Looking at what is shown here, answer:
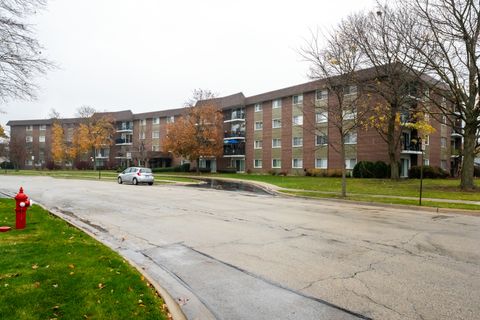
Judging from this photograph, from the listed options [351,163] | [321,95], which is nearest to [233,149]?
[321,95]

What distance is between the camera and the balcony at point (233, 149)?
50500 millimetres

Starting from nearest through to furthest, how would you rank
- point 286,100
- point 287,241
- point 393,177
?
point 287,241, point 393,177, point 286,100

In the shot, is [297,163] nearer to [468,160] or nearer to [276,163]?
[276,163]

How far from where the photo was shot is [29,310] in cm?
376

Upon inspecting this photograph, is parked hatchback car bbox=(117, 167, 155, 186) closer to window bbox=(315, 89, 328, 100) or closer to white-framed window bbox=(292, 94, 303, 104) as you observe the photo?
window bbox=(315, 89, 328, 100)

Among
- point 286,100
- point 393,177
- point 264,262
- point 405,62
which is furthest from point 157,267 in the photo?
point 286,100

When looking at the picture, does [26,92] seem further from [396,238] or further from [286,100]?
[286,100]

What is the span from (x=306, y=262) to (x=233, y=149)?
45651 mm

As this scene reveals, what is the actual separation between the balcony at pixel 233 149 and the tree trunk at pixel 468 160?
103 feet

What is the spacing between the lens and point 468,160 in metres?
21.5

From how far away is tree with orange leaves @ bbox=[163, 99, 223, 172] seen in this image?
45219 millimetres

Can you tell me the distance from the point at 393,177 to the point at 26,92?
26.0 m

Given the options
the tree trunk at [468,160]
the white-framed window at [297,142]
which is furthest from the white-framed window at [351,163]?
the tree trunk at [468,160]

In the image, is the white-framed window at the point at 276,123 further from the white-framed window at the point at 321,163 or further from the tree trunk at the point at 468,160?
the tree trunk at the point at 468,160
